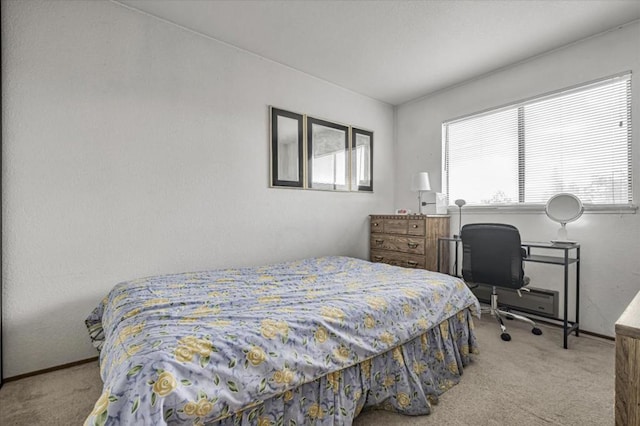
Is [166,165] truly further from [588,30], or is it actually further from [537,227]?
[588,30]

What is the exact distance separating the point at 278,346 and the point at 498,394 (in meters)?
1.46

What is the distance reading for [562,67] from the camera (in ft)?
9.42

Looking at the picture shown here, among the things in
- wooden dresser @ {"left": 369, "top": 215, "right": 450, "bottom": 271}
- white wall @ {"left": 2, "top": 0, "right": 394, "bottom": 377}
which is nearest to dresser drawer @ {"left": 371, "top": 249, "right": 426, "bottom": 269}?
wooden dresser @ {"left": 369, "top": 215, "right": 450, "bottom": 271}

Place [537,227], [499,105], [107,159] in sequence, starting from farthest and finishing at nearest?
[499,105] < [537,227] < [107,159]

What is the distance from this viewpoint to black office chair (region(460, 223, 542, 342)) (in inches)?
101

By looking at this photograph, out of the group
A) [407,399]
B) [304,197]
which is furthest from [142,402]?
[304,197]

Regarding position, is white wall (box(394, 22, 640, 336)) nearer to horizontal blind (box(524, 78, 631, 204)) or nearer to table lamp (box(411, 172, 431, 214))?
horizontal blind (box(524, 78, 631, 204))

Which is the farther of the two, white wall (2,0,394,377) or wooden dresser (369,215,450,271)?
wooden dresser (369,215,450,271)

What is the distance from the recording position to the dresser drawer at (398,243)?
341cm

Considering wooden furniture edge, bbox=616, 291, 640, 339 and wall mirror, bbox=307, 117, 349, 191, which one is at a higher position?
wall mirror, bbox=307, 117, 349, 191

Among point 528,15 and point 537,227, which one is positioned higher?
point 528,15

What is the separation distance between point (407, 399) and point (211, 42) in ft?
10.3

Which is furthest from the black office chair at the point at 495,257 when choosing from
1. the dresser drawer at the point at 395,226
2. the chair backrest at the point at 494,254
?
the dresser drawer at the point at 395,226

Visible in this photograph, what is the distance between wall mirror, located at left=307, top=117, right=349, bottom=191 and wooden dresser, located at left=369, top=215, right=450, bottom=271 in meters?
0.72
